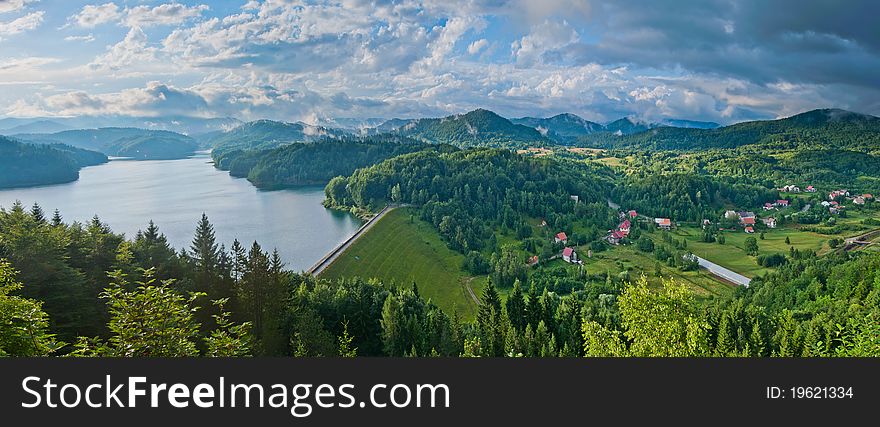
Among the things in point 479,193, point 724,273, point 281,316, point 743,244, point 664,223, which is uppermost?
point 479,193

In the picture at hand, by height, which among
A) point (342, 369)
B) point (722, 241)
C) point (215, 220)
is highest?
point (342, 369)

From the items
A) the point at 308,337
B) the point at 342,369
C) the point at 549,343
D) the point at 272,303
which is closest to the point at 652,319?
the point at 342,369

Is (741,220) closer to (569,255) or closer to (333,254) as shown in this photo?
(569,255)

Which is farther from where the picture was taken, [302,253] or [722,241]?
[722,241]

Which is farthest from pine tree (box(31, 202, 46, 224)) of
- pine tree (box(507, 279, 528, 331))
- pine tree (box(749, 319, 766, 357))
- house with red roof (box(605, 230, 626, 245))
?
house with red roof (box(605, 230, 626, 245))

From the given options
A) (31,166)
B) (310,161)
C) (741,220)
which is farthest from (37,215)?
(31,166)

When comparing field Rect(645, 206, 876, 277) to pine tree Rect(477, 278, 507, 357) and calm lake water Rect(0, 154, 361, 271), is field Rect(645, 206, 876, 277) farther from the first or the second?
calm lake water Rect(0, 154, 361, 271)

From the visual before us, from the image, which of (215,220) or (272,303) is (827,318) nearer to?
(272,303)
